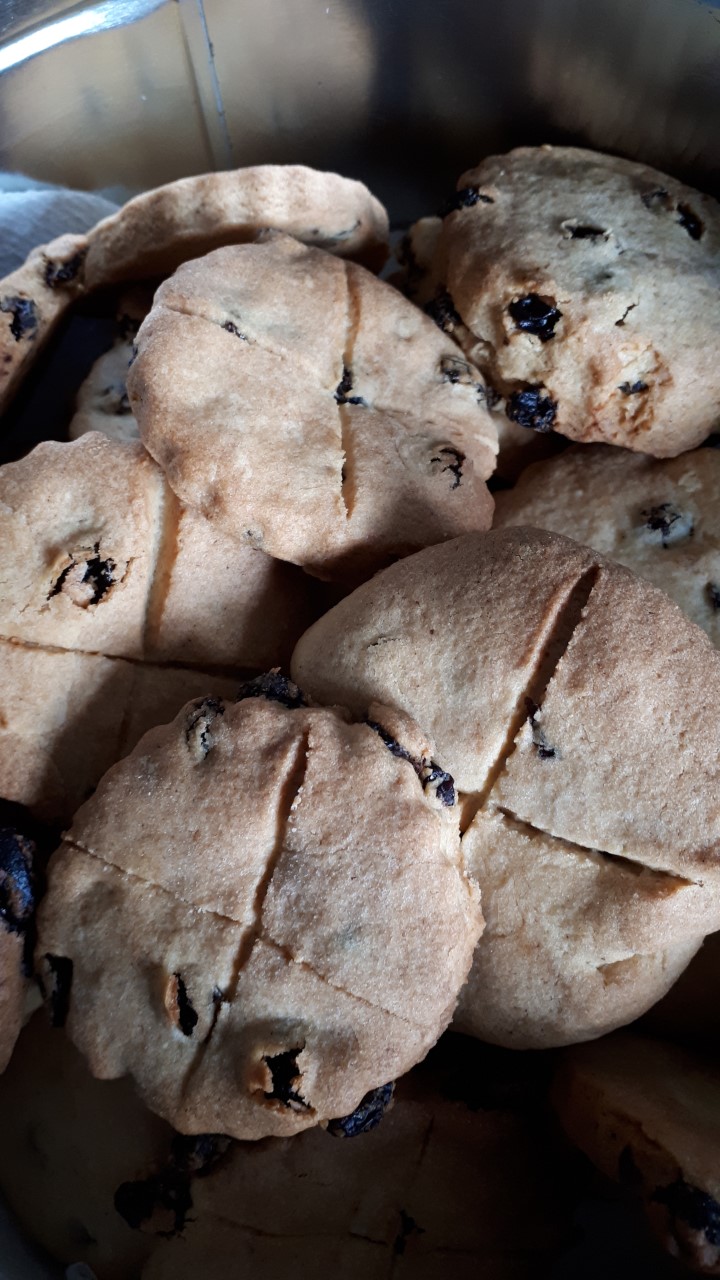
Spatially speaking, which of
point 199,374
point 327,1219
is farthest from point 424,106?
point 327,1219

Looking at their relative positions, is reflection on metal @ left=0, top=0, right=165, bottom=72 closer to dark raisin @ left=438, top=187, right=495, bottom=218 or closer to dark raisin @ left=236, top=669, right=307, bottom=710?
dark raisin @ left=438, top=187, right=495, bottom=218

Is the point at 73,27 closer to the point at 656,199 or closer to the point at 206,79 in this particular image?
the point at 206,79

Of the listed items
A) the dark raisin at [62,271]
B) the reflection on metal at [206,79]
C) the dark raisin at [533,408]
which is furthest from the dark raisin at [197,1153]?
the reflection on metal at [206,79]

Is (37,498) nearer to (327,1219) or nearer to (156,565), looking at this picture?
→ (156,565)

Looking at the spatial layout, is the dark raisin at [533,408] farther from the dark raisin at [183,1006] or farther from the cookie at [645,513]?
the dark raisin at [183,1006]

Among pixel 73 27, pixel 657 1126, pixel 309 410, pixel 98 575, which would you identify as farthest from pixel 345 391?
pixel 657 1126

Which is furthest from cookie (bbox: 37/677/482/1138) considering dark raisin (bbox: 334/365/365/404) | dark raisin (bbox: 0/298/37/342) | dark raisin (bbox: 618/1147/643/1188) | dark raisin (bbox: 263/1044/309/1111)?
dark raisin (bbox: 0/298/37/342)
